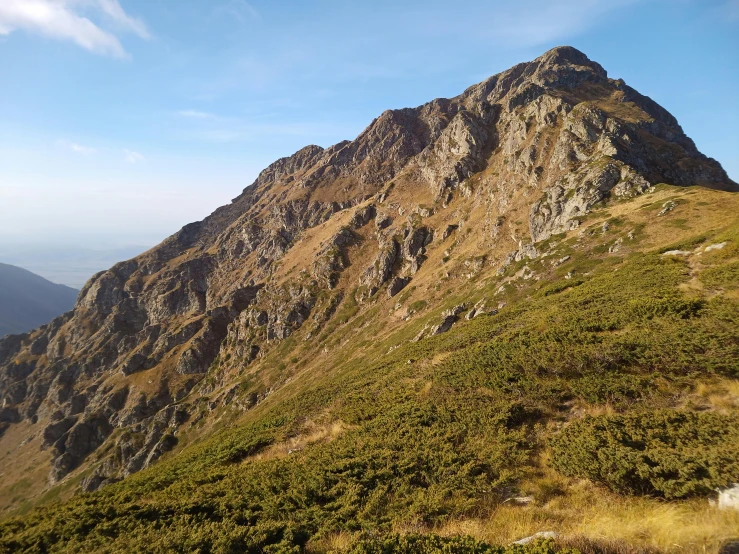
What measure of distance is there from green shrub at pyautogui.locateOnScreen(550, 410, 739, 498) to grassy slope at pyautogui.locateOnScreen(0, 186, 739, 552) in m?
0.26

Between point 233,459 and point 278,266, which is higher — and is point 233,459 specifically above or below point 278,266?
below

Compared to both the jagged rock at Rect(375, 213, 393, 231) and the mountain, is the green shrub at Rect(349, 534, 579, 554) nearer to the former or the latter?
the mountain

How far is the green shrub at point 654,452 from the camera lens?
8.94 metres

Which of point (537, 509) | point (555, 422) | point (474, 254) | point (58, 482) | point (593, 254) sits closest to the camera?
point (537, 509)

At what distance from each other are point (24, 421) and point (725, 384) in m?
289

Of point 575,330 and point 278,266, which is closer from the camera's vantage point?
point 575,330

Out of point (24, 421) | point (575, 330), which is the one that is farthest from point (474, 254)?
point (24, 421)

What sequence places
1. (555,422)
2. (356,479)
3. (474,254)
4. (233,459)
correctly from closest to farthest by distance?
(356,479)
(555,422)
(233,459)
(474,254)

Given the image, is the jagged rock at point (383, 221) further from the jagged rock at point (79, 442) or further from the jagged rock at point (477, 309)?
the jagged rock at point (79, 442)

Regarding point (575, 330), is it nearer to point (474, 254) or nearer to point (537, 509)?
point (537, 509)

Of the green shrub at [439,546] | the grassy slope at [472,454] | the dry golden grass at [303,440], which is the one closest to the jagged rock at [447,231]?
the grassy slope at [472,454]

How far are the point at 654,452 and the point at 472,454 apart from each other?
585cm

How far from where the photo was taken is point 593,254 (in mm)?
51812

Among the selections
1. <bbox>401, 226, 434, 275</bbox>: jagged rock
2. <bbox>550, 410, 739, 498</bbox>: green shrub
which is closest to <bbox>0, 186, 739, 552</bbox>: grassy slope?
<bbox>550, 410, 739, 498</bbox>: green shrub
